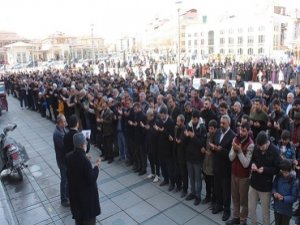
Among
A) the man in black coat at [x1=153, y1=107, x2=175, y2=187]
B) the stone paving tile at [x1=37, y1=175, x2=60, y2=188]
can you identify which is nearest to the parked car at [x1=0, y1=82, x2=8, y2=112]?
the stone paving tile at [x1=37, y1=175, x2=60, y2=188]

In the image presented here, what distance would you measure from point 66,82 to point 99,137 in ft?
21.4

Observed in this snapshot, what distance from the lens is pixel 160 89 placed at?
11336mm

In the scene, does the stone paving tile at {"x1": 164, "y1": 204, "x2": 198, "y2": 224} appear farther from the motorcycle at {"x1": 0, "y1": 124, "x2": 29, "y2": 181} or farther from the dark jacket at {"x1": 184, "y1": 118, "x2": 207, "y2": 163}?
the motorcycle at {"x1": 0, "y1": 124, "x2": 29, "y2": 181}

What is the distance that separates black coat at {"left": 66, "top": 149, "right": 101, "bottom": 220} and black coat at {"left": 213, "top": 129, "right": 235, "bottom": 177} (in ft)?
6.45

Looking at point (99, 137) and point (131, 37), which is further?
point (131, 37)

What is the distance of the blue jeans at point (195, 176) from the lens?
525 centimetres

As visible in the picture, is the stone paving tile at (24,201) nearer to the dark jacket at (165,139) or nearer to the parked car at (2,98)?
the dark jacket at (165,139)

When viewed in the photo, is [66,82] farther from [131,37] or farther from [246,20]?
[131,37]

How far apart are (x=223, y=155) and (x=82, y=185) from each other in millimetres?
2201

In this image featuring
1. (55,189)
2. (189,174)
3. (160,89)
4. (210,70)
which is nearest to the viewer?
(189,174)

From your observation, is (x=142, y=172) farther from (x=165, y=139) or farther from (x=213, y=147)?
(x=213, y=147)

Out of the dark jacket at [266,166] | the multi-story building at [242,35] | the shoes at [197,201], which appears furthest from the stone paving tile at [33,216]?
the multi-story building at [242,35]

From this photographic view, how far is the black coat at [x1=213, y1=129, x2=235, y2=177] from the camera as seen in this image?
461 cm

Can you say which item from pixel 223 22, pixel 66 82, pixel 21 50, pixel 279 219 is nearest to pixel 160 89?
pixel 66 82
